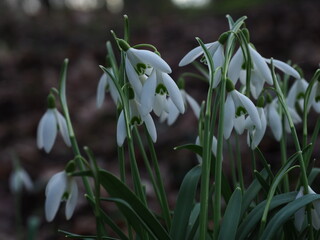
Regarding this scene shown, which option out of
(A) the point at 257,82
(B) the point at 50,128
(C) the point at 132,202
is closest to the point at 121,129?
(C) the point at 132,202

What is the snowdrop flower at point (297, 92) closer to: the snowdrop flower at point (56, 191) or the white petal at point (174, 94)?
the white petal at point (174, 94)

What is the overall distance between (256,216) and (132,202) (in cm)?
25

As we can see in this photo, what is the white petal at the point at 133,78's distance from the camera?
3.52 ft

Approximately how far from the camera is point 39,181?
3.33 metres

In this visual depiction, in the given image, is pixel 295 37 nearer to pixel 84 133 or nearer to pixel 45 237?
pixel 84 133

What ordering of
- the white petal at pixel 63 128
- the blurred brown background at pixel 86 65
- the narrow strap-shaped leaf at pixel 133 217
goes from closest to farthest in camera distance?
1. the narrow strap-shaped leaf at pixel 133 217
2. the white petal at pixel 63 128
3. the blurred brown background at pixel 86 65

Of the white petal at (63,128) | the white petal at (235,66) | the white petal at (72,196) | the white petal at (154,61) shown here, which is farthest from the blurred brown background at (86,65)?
the white petal at (154,61)

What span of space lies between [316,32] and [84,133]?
77.6 inches

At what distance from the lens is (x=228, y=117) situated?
1.10 metres

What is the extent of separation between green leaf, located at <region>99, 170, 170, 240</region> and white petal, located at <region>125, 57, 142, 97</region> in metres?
0.18

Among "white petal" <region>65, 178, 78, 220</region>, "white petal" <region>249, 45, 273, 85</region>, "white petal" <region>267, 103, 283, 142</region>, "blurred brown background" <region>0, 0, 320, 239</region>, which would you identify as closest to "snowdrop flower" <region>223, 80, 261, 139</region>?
"white petal" <region>249, 45, 273, 85</region>

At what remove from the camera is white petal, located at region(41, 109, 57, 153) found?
1269 millimetres

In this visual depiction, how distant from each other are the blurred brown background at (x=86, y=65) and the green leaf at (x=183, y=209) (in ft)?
5.28

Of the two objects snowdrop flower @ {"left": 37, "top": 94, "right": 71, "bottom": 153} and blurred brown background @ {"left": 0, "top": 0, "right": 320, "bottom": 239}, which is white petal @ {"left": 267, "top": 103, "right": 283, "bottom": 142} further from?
blurred brown background @ {"left": 0, "top": 0, "right": 320, "bottom": 239}
